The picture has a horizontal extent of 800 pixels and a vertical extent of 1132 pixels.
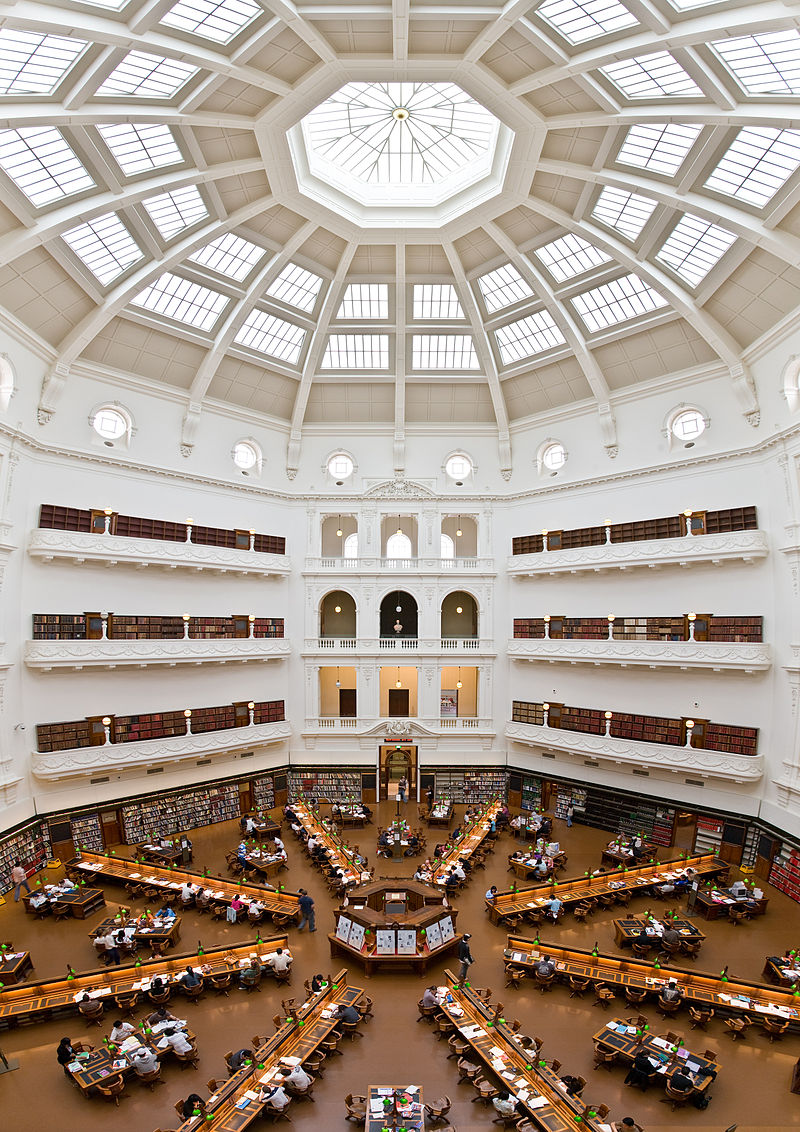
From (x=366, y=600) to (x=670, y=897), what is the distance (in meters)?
16.1

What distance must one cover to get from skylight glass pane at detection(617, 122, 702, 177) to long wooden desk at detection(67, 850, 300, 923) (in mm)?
23741

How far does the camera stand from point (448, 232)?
22922 millimetres

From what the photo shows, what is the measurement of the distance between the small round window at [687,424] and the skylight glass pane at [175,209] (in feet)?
61.1

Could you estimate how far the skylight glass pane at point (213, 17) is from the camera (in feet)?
47.5

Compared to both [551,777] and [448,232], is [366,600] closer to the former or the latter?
[551,777]

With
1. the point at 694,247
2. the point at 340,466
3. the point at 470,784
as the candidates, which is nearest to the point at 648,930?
the point at 470,784

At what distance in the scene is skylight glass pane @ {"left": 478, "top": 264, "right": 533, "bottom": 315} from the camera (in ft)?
82.5

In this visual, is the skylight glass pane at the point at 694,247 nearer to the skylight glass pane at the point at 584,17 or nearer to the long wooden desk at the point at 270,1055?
the skylight glass pane at the point at 584,17

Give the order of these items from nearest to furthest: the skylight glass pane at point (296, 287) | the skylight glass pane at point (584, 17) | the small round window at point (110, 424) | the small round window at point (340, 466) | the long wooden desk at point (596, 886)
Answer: the skylight glass pane at point (584, 17), the long wooden desk at point (596, 886), the small round window at point (110, 424), the skylight glass pane at point (296, 287), the small round window at point (340, 466)

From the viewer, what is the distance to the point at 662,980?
1426 centimetres

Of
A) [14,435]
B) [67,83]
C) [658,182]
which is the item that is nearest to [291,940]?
[14,435]

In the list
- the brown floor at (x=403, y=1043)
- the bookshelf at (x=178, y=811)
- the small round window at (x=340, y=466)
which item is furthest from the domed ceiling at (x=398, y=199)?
the brown floor at (x=403, y=1043)

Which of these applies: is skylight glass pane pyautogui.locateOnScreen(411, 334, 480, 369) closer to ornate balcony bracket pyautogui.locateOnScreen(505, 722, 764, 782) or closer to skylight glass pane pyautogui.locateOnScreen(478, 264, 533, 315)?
skylight glass pane pyautogui.locateOnScreen(478, 264, 533, 315)

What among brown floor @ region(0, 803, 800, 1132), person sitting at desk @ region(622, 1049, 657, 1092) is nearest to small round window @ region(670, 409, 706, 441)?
brown floor @ region(0, 803, 800, 1132)
